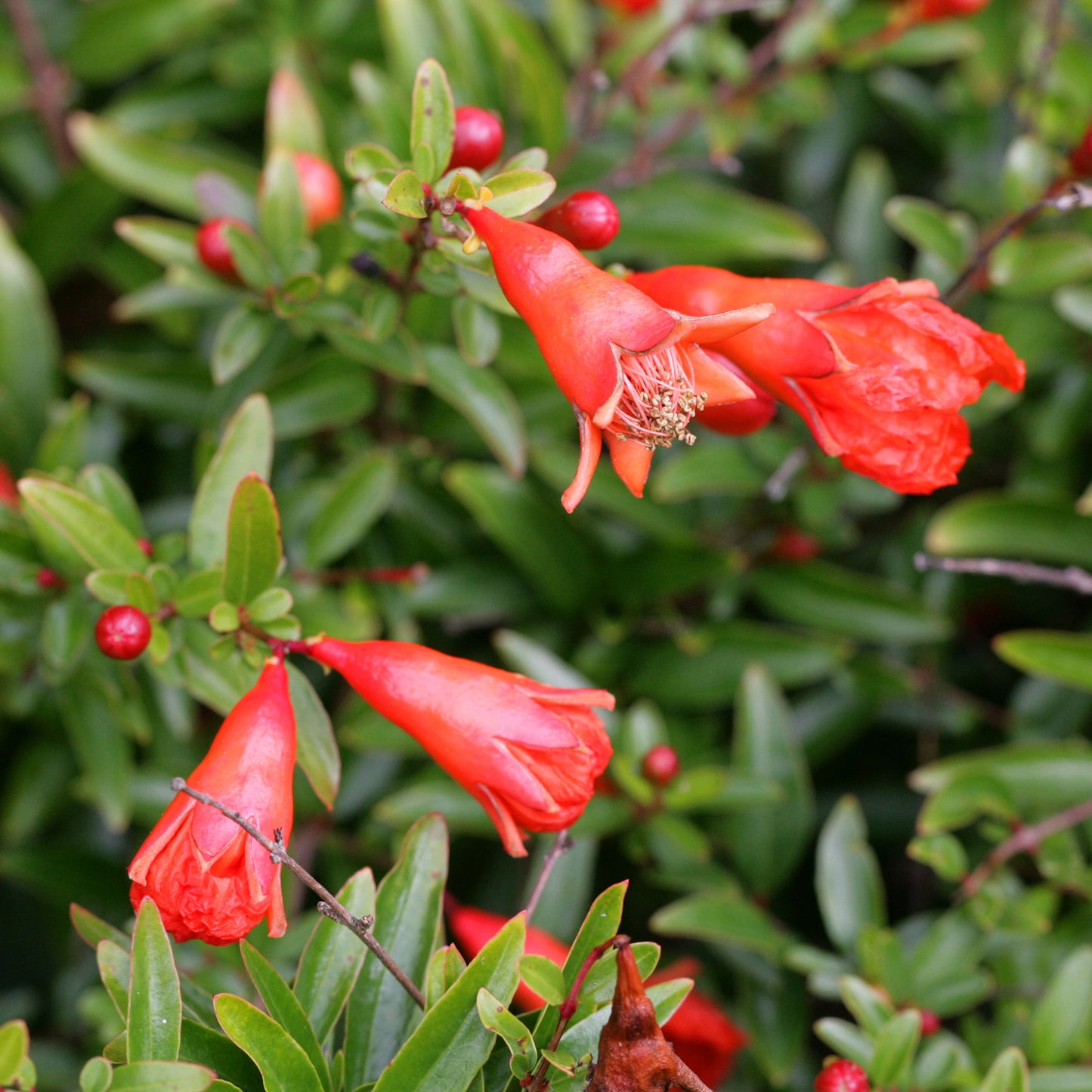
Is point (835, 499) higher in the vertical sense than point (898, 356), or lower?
lower

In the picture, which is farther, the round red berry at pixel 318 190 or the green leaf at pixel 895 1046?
the round red berry at pixel 318 190

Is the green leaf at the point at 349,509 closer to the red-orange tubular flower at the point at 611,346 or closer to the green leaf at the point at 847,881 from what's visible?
the red-orange tubular flower at the point at 611,346

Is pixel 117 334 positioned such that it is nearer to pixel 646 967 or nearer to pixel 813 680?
pixel 813 680

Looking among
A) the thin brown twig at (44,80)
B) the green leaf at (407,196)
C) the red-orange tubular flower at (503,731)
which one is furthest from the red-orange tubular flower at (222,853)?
the thin brown twig at (44,80)

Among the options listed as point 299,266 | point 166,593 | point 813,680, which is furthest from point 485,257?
point 813,680

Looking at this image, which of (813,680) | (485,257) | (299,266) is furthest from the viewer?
(813,680)

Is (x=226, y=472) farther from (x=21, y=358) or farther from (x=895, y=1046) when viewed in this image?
(x=895, y=1046)
